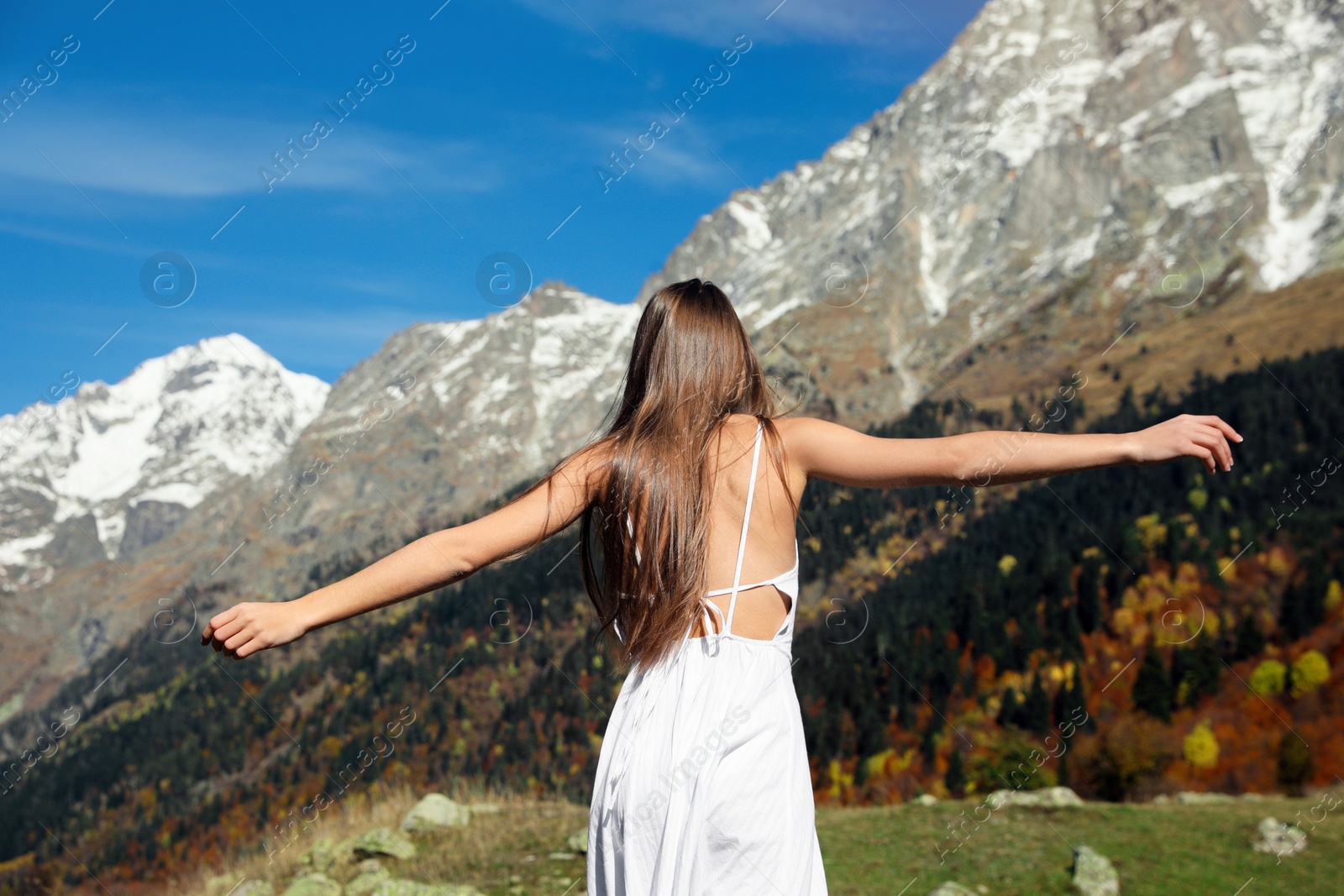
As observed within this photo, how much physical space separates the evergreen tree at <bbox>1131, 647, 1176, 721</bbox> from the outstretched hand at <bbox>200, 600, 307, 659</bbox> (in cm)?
7567

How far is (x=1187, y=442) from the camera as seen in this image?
99.8 inches

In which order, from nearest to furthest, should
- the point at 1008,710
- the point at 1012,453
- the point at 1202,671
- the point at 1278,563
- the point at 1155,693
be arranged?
the point at 1012,453 → the point at 1202,671 → the point at 1155,693 → the point at 1278,563 → the point at 1008,710

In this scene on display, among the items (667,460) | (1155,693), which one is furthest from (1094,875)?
(1155,693)

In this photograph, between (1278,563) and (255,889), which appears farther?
(1278,563)

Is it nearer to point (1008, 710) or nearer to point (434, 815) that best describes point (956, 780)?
point (1008, 710)

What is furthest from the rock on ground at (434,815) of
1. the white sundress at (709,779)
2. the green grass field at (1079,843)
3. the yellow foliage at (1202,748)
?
the yellow foliage at (1202,748)

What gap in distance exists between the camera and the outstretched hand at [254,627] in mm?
2514

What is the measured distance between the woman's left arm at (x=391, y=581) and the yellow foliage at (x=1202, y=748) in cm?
6716

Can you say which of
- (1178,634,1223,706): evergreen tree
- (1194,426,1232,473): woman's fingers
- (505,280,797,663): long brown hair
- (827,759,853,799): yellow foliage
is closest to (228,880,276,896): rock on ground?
(505,280,797,663): long brown hair

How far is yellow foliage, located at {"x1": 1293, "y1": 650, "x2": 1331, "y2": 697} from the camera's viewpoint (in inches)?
2405

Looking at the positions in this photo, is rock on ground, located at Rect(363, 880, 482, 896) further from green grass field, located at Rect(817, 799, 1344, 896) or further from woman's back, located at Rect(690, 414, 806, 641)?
woman's back, located at Rect(690, 414, 806, 641)

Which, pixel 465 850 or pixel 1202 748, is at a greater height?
pixel 465 850

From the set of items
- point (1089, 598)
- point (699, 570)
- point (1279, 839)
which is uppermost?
point (699, 570)

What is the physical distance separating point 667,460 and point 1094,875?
20.9 feet
